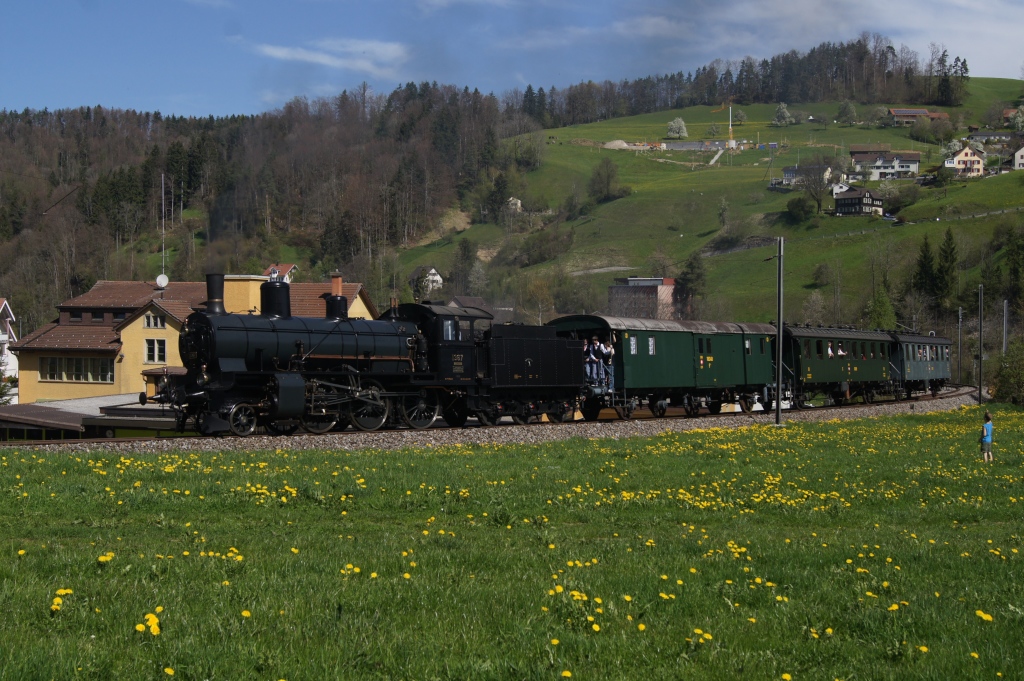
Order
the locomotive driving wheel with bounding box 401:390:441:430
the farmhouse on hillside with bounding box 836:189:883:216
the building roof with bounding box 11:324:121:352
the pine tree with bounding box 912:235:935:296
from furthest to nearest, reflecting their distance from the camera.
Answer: the farmhouse on hillside with bounding box 836:189:883:216 < the pine tree with bounding box 912:235:935:296 < the building roof with bounding box 11:324:121:352 < the locomotive driving wheel with bounding box 401:390:441:430

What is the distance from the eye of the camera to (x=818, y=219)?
164 metres

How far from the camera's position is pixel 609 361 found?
35.6 m

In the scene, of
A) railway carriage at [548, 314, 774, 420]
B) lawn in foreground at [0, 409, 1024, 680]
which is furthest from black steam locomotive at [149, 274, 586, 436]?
lawn in foreground at [0, 409, 1024, 680]

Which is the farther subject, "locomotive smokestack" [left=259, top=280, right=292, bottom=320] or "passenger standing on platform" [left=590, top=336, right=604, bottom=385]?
"passenger standing on platform" [left=590, top=336, right=604, bottom=385]

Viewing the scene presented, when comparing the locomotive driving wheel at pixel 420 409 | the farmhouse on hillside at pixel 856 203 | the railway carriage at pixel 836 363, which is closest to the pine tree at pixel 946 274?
the farmhouse on hillside at pixel 856 203

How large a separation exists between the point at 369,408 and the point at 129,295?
45605mm

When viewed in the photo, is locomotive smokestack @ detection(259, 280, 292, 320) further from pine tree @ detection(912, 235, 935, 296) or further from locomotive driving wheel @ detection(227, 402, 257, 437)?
pine tree @ detection(912, 235, 935, 296)

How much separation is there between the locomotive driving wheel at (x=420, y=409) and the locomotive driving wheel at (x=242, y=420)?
17.2ft

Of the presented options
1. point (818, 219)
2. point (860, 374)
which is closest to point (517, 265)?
point (818, 219)

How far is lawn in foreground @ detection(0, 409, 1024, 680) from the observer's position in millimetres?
7023

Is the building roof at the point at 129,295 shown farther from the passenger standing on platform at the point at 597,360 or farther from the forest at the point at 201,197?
the passenger standing on platform at the point at 597,360

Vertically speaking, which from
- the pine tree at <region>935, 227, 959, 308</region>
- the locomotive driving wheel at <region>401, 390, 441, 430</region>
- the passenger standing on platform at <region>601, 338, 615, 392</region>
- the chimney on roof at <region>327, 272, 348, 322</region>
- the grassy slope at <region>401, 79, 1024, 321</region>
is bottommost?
the locomotive driving wheel at <region>401, 390, 441, 430</region>

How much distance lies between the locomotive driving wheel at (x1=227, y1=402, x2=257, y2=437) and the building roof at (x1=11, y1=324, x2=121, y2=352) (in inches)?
1519

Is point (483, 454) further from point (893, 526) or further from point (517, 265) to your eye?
point (517, 265)
